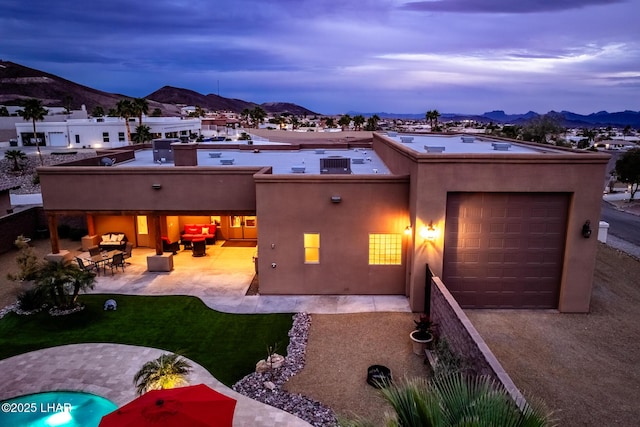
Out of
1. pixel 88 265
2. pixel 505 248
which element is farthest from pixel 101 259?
pixel 505 248

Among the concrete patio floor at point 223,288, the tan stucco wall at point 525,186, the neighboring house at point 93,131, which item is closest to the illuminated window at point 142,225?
the concrete patio floor at point 223,288

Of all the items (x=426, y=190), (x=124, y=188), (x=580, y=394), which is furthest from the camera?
(x=124, y=188)

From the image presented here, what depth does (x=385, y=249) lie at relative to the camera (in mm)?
14664

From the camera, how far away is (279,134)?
55312 mm

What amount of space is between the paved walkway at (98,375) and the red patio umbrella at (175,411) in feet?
7.15

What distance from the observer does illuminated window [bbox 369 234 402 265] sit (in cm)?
1464

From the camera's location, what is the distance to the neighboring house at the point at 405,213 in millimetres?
12609

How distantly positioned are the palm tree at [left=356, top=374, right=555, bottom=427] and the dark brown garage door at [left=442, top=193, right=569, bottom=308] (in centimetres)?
894

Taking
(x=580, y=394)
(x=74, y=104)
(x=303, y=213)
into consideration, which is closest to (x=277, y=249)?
(x=303, y=213)

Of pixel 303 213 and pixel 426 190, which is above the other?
pixel 426 190

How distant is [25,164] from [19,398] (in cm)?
5212

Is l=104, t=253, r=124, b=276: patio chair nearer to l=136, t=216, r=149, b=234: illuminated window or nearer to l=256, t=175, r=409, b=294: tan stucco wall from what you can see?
l=136, t=216, r=149, b=234: illuminated window

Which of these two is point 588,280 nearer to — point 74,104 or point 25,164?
point 25,164

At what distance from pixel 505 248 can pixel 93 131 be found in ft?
205
